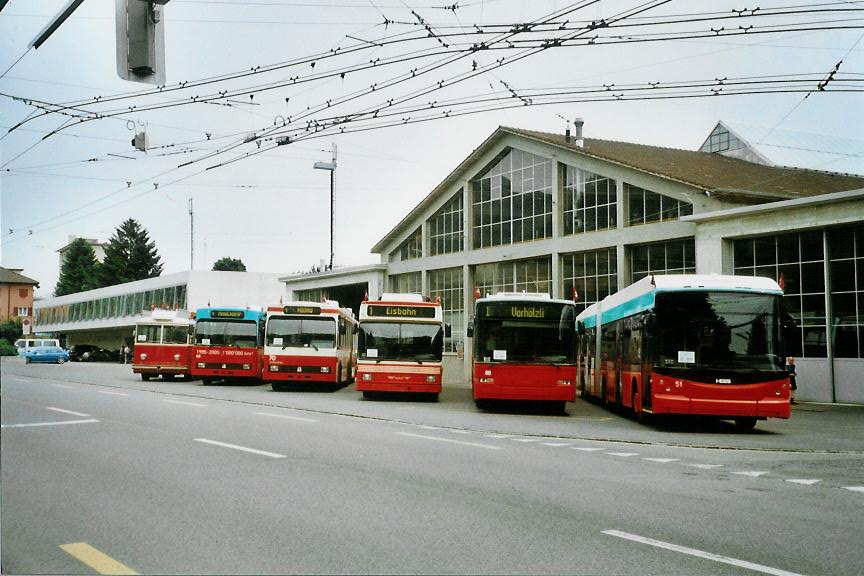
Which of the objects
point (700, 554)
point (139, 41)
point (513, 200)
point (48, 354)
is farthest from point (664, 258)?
point (48, 354)

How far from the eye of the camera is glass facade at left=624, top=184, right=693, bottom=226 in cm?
3139

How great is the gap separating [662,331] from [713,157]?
2984 cm

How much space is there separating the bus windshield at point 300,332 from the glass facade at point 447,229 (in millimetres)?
15022

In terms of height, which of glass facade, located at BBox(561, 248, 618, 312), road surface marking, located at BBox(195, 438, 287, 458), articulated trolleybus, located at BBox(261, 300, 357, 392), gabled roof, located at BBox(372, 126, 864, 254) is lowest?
road surface marking, located at BBox(195, 438, 287, 458)

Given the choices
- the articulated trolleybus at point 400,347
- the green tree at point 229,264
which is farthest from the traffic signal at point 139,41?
the green tree at point 229,264

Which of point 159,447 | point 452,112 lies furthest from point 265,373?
point 159,447

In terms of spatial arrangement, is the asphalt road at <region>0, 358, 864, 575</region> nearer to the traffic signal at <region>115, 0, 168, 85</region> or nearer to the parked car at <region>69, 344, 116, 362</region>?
the traffic signal at <region>115, 0, 168, 85</region>

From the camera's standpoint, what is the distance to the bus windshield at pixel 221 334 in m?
33.0

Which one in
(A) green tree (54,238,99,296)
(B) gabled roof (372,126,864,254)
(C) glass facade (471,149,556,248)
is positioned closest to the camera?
(A) green tree (54,238,99,296)

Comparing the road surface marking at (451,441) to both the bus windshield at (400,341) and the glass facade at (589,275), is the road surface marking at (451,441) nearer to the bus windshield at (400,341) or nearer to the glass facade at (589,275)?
the bus windshield at (400,341)

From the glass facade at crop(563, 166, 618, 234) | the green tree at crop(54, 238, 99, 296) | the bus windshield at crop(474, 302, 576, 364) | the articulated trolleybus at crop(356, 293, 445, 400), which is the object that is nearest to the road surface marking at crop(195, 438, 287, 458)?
the green tree at crop(54, 238, 99, 296)

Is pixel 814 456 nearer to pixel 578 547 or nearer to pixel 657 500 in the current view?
pixel 657 500

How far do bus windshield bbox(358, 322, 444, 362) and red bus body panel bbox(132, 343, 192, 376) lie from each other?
1482cm

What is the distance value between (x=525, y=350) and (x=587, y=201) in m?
16.3
